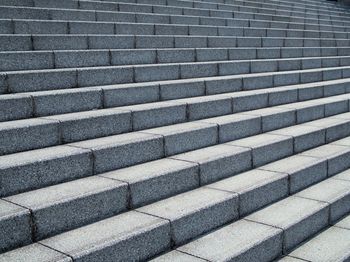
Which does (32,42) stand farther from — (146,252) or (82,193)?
(146,252)

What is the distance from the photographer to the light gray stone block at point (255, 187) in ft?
13.1

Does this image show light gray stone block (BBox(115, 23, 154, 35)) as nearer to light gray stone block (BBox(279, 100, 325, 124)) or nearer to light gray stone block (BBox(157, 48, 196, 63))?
light gray stone block (BBox(157, 48, 196, 63))

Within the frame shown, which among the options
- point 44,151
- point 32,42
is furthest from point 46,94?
point 32,42

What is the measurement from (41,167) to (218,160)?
5.56 feet

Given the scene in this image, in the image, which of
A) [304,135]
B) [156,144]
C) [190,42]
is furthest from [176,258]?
[190,42]

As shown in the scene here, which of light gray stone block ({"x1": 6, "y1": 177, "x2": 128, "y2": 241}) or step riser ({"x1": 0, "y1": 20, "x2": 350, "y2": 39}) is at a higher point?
step riser ({"x1": 0, "y1": 20, "x2": 350, "y2": 39})

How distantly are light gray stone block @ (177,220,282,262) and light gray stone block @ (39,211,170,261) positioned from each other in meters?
0.27

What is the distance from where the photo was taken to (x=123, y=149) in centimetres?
391

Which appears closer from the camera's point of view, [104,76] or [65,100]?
[65,100]

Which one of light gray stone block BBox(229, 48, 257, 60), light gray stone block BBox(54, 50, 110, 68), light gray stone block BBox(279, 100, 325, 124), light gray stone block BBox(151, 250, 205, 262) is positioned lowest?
light gray stone block BBox(151, 250, 205, 262)

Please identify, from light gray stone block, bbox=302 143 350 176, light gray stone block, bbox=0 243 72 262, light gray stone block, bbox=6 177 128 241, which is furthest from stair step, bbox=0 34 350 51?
light gray stone block, bbox=0 243 72 262

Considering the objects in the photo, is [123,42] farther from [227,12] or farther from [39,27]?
[227,12]

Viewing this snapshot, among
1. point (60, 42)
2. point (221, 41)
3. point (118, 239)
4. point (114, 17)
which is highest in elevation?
point (114, 17)

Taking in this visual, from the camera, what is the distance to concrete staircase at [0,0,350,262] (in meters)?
3.17
